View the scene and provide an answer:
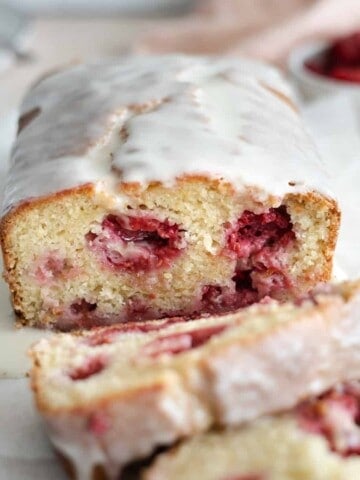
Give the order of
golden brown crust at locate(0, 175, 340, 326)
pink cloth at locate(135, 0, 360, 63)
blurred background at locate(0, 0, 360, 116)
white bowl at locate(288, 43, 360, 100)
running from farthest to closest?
pink cloth at locate(135, 0, 360, 63) → blurred background at locate(0, 0, 360, 116) → white bowl at locate(288, 43, 360, 100) → golden brown crust at locate(0, 175, 340, 326)

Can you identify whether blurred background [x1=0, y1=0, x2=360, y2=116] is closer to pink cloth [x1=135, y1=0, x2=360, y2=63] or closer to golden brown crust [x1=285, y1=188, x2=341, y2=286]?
pink cloth [x1=135, y1=0, x2=360, y2=63]

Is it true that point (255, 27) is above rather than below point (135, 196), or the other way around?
below

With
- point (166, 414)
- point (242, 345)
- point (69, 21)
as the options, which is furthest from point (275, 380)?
point (69, 21)

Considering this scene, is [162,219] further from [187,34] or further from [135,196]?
[187,34]

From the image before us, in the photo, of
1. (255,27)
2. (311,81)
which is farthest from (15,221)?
(255,27)

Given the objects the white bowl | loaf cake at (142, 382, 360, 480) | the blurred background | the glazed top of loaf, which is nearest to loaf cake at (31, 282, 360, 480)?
loaf cake at (142, 382, 360, 480)

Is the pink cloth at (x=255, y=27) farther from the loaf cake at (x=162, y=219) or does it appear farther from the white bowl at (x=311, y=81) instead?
the loaf cake at (x=162, y=219)
